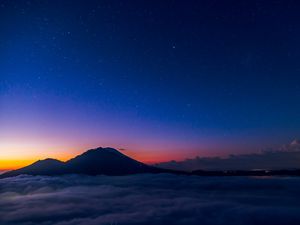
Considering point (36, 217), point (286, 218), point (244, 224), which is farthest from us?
point (36, 217)

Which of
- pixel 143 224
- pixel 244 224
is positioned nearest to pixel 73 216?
pixel 143 224

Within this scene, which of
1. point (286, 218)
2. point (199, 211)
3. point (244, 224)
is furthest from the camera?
point (199, 211)

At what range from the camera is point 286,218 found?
543 feet

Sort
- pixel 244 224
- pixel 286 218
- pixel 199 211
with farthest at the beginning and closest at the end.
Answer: pixel 199 211
pixel 286 218
pixel 244 224

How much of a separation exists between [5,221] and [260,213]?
15007 cm

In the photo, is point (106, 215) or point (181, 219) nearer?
point (181, 219)

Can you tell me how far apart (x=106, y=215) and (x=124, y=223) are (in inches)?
980

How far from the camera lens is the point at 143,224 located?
155500 millimetres

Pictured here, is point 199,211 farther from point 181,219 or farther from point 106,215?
point 106,215

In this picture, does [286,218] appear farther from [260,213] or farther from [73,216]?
[73,216]

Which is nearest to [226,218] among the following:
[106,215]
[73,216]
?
[106,215]

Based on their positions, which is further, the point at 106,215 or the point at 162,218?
the point at 106,215

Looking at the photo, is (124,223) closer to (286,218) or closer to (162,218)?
(162,218)

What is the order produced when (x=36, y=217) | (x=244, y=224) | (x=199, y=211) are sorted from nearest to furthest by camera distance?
(x=244, y=224), (x=36, y=217), (x=199, y=211)
